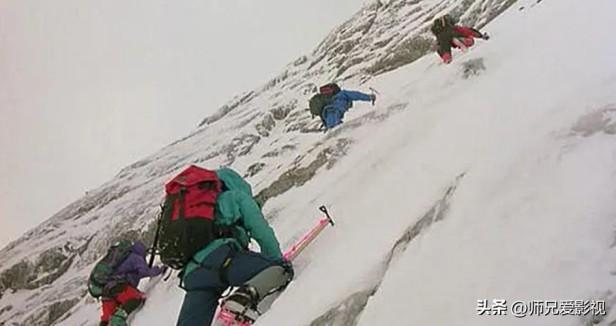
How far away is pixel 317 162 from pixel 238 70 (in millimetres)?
490

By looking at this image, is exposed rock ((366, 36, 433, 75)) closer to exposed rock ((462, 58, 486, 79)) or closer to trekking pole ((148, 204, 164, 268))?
exposed rock ((462, 58, 486, 79))

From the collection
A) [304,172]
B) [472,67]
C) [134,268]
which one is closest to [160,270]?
[134,268]

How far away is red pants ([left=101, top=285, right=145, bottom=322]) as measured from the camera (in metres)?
2.55

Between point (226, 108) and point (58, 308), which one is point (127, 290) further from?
point (226, 108)

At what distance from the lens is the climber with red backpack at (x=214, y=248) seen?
2.13m

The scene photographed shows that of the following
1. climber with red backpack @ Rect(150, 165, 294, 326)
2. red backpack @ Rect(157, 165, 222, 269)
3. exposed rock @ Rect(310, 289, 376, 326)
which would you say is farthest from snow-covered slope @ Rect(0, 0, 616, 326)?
red backpack @ Rect(157, 165, 222, 269)

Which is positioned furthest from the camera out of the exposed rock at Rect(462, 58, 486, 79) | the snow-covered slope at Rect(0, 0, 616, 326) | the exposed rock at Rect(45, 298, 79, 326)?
the exposed rock at Rect(45, 298, 79, 326)

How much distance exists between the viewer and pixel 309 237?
233 cm

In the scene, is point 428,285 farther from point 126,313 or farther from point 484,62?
point 126,313

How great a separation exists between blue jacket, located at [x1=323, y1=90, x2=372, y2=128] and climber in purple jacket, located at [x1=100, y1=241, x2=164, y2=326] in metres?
0.64

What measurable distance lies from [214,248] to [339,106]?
62 cm

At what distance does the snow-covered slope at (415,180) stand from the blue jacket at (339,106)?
0.10ft

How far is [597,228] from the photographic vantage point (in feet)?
6.43

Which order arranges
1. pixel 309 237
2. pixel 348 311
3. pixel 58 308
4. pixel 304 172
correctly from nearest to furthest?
pixel 348 311 → pixel 309 237 → pixel 304 172 → pixel 58 308
